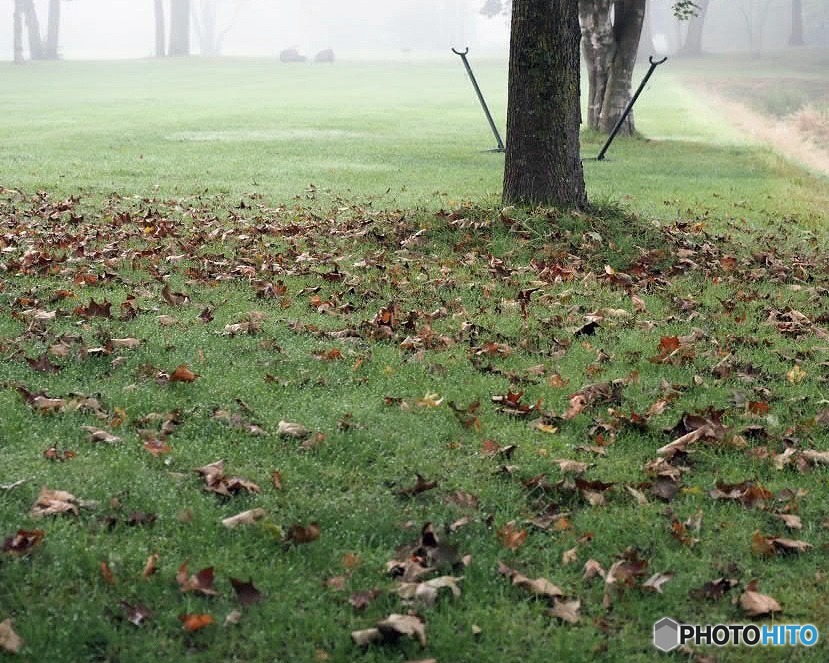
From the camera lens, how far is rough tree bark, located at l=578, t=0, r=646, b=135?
21797 millimetres

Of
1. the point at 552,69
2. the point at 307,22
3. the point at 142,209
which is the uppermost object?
the point at 307,22

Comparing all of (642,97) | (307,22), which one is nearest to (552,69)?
(642,97)

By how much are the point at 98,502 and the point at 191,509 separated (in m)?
0.41

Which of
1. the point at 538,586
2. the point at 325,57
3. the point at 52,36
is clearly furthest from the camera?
the point at 325,57

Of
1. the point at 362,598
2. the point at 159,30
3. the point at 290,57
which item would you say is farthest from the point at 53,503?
the point at 159,30

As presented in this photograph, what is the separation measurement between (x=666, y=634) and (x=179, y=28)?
231 feet

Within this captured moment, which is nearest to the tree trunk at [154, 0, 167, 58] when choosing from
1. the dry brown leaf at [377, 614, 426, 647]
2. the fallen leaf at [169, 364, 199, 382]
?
the fallen leaf at [169, 364, 199, 382]

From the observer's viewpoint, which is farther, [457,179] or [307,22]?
[307,22]

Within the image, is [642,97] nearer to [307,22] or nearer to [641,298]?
[641,298]

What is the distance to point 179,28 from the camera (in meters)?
69.4

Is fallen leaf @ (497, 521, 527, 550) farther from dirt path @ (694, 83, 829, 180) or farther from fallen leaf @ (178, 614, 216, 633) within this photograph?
dirt path @ (694, 83, 829, 180)

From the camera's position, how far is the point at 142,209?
41.0 feet

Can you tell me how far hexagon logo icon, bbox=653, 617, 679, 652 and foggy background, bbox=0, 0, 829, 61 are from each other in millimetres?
96413

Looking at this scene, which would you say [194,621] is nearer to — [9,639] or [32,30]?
[9,639]
